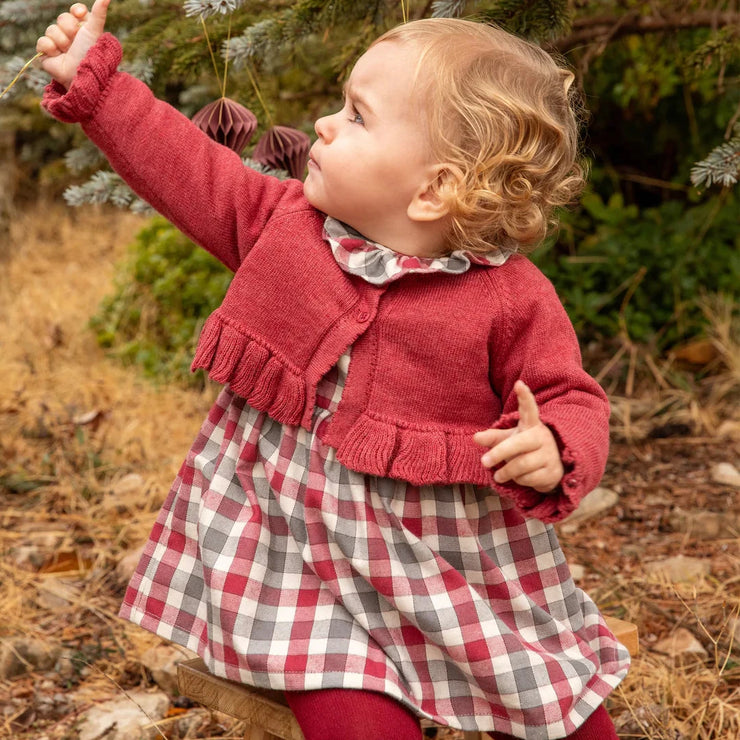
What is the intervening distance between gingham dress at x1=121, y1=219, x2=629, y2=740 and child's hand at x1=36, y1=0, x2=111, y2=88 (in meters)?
0.45

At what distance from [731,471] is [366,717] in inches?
71.9

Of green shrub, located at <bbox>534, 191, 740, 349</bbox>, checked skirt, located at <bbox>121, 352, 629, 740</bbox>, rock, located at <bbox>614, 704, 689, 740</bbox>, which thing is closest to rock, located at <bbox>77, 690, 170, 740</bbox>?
checked skirt, located at <bbox>121, 352, 629, 740</bbox>

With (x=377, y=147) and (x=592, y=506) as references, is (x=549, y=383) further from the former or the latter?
(x=592, y=506)

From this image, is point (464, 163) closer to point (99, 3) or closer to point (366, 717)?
point (99, 3)

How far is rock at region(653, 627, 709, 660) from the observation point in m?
2.11

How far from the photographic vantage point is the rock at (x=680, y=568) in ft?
7.82

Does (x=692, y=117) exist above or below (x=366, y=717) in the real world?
above

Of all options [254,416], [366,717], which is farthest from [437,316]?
[366,717]

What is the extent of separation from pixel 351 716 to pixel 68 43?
106 cm

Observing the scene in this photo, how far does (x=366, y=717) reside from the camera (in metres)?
1.39

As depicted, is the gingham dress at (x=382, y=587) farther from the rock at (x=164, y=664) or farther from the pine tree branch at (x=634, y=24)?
the pine tree branch at (x=634, y=24)

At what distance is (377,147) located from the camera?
1.44 meters

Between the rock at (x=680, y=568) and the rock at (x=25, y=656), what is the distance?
1.41 meters

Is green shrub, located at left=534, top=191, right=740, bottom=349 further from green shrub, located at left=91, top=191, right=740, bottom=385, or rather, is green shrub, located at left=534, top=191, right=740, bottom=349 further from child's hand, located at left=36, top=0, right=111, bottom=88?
child's hand, located at left=36, top=0, right=111, bottom=88
